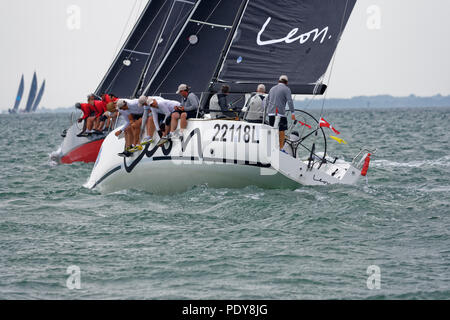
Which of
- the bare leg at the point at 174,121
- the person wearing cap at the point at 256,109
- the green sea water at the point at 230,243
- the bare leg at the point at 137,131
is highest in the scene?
the person wearing cap at the point at 256,109

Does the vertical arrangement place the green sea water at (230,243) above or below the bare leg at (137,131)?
below

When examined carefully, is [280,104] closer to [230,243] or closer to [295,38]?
[295,38]

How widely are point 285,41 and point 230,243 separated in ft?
16.0

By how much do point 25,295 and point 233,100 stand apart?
7599 millimetres

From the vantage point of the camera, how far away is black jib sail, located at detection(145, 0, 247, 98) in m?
14.0

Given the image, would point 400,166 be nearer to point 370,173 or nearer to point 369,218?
point 370,173

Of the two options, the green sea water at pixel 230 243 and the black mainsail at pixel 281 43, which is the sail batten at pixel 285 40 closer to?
the black mainsail at pixel 281 43

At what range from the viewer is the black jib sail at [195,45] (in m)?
14.0

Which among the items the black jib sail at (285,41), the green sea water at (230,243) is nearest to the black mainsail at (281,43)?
the black jib sail at (285,41)

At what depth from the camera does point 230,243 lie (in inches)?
327

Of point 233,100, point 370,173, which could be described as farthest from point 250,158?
point 370,173

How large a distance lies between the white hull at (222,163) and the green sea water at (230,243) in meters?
0.20

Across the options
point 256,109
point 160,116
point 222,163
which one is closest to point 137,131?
point 160,116

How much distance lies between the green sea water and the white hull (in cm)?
20
